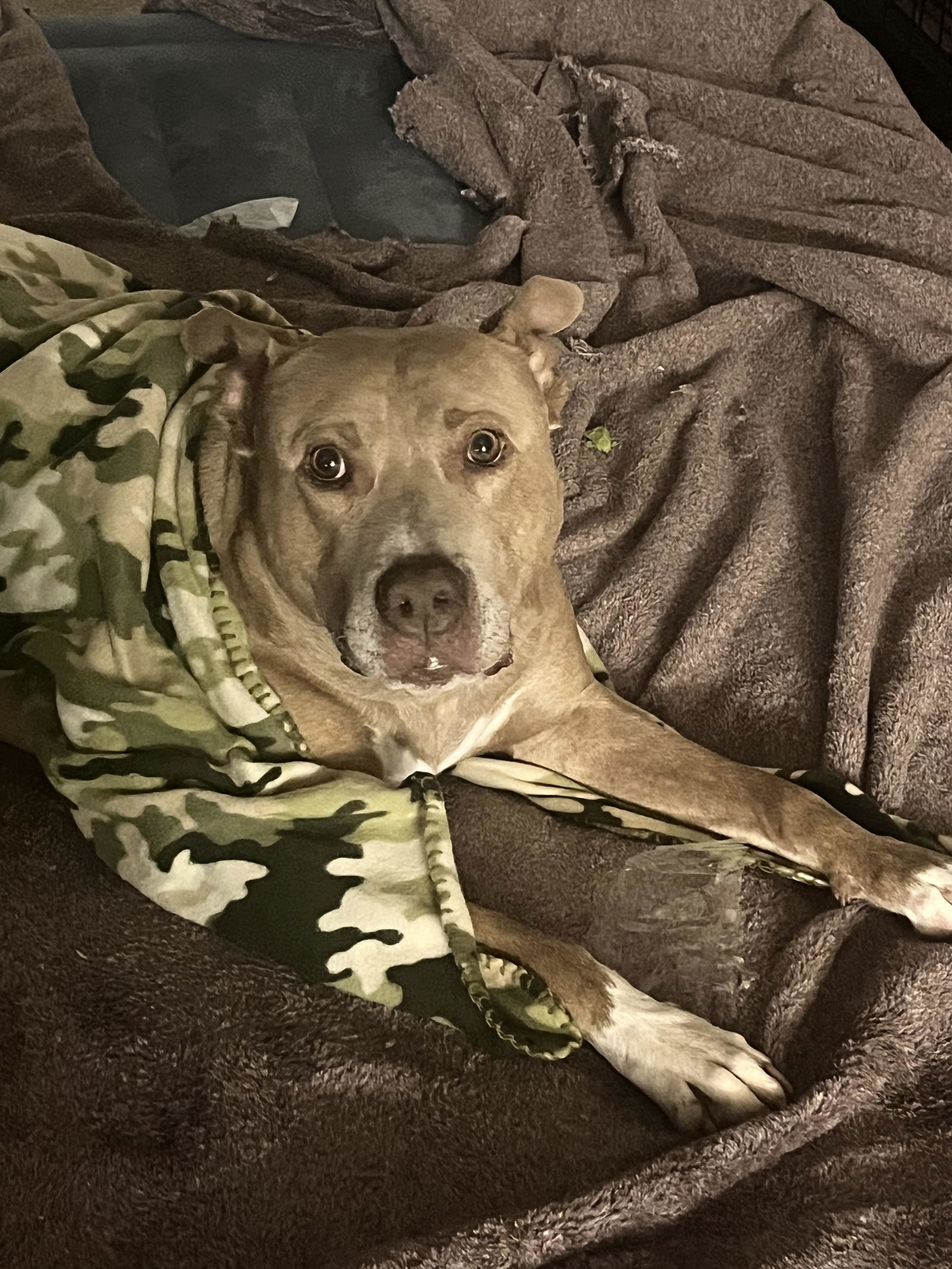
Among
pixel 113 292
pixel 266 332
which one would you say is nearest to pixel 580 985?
pixel 266 332

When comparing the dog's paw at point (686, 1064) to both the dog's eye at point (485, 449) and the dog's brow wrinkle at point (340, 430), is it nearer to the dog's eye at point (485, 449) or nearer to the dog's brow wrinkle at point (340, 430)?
the dog's eye at point (485, 449)

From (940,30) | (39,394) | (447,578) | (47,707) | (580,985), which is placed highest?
(940,30)

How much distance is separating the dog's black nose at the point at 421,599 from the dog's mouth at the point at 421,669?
51 millimetres

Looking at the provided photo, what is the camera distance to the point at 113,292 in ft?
9.84

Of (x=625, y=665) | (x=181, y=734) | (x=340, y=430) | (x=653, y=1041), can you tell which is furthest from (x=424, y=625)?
(x=625, y=665)

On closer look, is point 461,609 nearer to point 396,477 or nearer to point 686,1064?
point 396,477

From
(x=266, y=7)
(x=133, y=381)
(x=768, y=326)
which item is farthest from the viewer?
(x=266, y=7)

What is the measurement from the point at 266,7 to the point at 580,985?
3966 millimetres

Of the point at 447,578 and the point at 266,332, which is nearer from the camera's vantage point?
the point at 447,578

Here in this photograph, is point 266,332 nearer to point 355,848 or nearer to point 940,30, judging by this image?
point 355,848

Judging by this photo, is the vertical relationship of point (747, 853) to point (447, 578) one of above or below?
below

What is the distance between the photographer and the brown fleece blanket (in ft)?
5.89

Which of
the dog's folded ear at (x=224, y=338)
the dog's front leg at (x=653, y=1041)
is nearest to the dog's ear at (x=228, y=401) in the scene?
the dog's folded ear at (x=224, y=338)

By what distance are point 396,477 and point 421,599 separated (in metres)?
0.30
